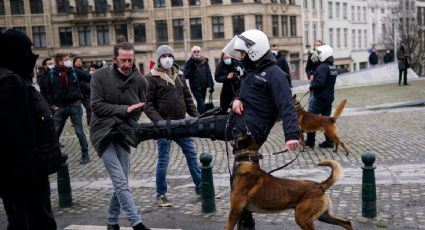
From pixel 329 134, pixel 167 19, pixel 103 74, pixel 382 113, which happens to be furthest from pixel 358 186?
pixel 167 19

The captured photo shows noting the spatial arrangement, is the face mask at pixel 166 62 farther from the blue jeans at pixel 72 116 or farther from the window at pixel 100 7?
the window at pixel 100 7

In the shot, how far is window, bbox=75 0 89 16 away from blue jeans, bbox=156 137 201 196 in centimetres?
5449

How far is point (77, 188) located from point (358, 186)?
4380 mm

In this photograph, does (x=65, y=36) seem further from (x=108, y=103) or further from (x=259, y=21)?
(x=108, y=103)

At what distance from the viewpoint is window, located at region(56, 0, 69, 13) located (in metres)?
58.8

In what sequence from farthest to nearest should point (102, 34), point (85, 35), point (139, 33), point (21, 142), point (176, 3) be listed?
point (85, 35)
point (102, 34)
point (139, 33)
point (176, 3)
point (21, 142)

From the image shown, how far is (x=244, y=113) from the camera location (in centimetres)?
485

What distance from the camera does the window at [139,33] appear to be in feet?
191

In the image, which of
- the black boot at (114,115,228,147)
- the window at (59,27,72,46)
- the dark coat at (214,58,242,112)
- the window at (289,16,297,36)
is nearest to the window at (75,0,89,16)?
the window at (59,27,72,46)

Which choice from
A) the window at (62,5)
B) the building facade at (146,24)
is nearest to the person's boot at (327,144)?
the building facade at (146,24)

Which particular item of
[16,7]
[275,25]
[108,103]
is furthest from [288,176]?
[16,7]

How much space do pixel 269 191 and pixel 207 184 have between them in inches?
67.8

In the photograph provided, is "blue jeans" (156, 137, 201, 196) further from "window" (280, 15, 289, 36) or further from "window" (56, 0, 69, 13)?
"window" (56, 0, 69, 13)

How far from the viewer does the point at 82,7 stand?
58562 millimetres
